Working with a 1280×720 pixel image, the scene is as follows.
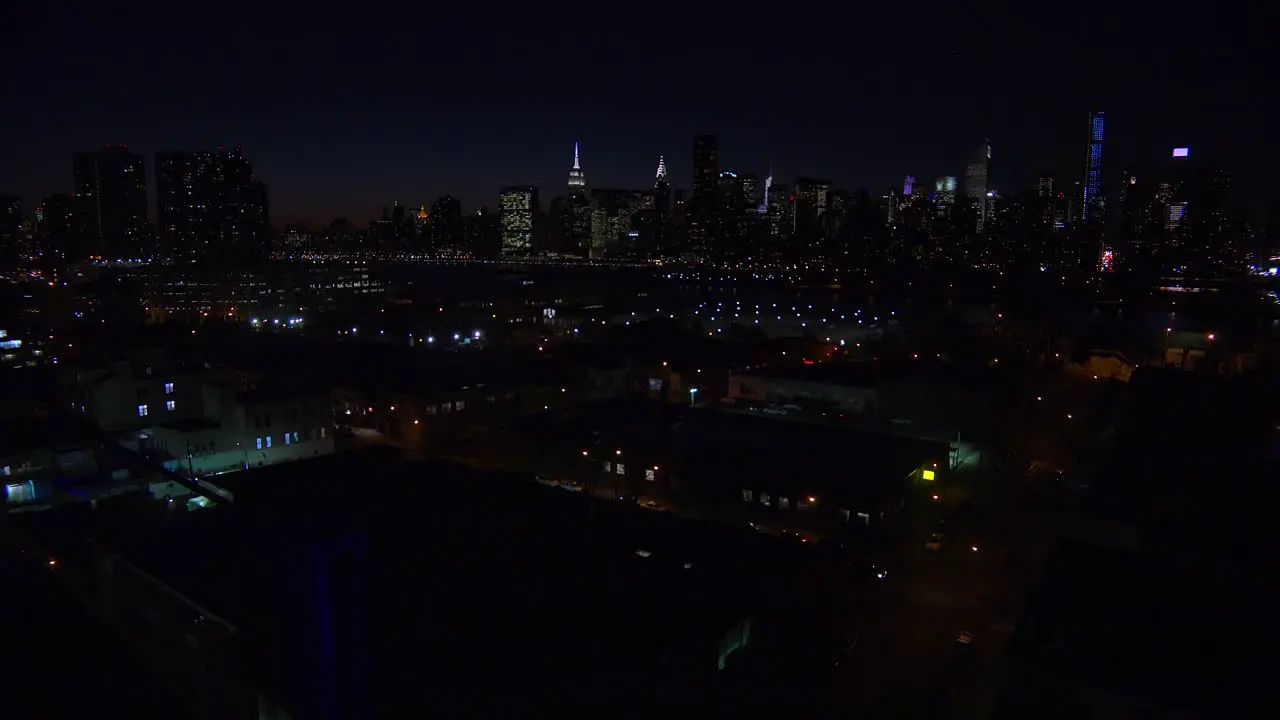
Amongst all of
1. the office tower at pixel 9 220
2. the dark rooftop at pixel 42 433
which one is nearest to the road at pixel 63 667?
the dark rooftop at pixel 42 433

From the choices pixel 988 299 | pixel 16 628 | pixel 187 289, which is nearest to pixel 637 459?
pixel 16 628

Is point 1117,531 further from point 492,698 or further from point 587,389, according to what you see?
point 587,389

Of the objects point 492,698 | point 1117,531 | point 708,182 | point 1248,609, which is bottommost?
point 492,698

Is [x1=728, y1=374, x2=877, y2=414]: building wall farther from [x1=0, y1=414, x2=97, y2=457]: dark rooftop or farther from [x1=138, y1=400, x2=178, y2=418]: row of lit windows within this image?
[x1=0, y1=414, x2=97, y2=457]: dark rooftop

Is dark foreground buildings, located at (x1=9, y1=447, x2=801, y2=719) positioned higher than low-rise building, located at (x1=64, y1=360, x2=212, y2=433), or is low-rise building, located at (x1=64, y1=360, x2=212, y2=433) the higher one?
low-rise building, located at (x1=64, y1=360, x2=212, y2=433)

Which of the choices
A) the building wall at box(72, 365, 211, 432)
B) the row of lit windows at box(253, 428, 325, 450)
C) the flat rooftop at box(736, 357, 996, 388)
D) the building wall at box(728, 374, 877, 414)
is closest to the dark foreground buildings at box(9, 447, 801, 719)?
the row of lit windows at box(253, 428, 325, 450)
